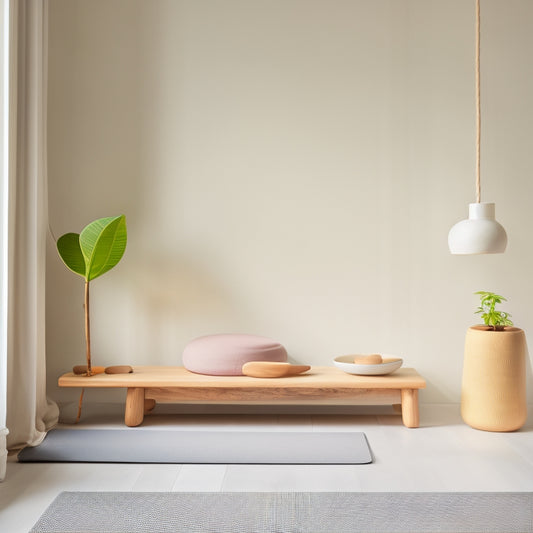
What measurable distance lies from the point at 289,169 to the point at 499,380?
155cm

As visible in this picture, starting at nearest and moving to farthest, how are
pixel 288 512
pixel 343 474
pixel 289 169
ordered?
pixel 288 512, pixel 343 474, pixel 289 169

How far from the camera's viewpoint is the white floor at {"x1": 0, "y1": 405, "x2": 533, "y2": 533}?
6.80ft

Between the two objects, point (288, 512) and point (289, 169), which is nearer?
point (288, 512)

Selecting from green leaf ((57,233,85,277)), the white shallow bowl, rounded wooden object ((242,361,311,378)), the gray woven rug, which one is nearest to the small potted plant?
the white shallow bowl

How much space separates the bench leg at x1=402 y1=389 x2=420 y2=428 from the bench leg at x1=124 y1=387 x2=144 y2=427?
1.32 metres

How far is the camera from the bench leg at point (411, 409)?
9.19 ft

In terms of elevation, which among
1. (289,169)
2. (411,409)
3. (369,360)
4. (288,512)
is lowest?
(288,512)

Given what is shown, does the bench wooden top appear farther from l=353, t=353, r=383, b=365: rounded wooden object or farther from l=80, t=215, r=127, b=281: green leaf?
l=80, t=215, r=127, b=281: green leaf

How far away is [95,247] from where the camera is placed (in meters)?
2.77

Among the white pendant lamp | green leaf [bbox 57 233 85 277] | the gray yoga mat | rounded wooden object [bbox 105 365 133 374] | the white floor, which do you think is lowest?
the white floor

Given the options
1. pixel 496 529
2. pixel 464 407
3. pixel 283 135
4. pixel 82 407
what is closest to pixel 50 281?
pixel 82 407

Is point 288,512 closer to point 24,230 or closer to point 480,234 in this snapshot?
point 480,234

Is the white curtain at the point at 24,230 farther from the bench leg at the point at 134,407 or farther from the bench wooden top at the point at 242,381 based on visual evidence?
the bench leg at the point at 134,407

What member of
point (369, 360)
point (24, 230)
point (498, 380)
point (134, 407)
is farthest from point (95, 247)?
point (498, 380)
